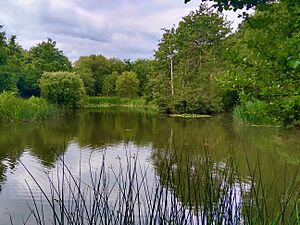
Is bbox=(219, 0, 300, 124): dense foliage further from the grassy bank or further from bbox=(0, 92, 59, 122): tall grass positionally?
the grassy bank

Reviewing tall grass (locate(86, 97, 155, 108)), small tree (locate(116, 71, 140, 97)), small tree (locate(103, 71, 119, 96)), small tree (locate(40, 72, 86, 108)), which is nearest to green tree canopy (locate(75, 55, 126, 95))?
small tree (locate(103, 71, 119, 96))

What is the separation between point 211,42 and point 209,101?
4.07 meters

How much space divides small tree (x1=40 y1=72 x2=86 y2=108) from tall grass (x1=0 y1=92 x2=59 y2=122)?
14.0 feet

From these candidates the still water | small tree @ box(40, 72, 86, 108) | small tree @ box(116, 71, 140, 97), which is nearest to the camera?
the still water

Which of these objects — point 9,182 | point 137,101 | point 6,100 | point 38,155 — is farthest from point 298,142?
point 137,101

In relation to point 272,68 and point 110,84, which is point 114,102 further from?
point 272,68

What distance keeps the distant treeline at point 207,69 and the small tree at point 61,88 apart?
131 mm

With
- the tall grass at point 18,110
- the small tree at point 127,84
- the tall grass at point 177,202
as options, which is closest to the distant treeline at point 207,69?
the small tree at point 127,84

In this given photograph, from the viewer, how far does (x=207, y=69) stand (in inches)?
802

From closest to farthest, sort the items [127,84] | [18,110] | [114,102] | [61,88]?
1. [18,110]
2. [61,88]
3. [127,84]
4. [114,102]

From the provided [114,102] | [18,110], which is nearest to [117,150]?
[18,110]

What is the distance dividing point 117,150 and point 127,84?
22693mm

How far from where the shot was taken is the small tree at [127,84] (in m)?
30.8

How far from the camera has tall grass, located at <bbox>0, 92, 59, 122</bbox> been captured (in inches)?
518
